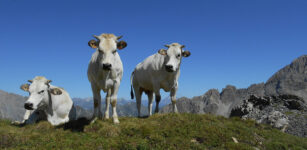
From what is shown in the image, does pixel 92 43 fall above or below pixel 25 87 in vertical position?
above

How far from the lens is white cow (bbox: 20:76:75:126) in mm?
10930

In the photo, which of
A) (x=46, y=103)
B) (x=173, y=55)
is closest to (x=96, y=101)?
(x=46, y=103)

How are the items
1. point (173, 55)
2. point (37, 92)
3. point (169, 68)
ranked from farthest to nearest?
point (173, 55), point (169, 68), point (37, 92)

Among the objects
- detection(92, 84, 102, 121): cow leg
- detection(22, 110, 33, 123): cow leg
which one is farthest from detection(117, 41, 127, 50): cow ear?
detection(22, 110, 33, 123): cow leg

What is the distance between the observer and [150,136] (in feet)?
29.8

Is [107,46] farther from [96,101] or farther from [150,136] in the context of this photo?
[150,136]

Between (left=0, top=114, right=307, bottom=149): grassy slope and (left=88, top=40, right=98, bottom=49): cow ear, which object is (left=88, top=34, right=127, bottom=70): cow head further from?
(left=0, top=114, right=307, bottom=149): grassy slope

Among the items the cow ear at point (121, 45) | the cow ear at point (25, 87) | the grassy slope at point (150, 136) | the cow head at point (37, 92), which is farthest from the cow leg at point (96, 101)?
the cow ear at point (25, 87)

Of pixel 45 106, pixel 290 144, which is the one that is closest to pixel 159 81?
pixel 45 106

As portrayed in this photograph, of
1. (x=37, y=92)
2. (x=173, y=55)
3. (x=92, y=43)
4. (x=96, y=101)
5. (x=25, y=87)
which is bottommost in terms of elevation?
(x=96, y=101)

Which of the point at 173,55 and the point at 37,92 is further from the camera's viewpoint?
the point at 173,55

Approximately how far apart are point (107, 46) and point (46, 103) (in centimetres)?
480

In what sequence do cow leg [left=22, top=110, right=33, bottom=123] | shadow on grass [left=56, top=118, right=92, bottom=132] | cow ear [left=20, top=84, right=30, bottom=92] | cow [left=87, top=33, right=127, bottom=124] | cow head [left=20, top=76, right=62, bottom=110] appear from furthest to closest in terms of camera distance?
cow leg [left=22, top=110, right=33, bottom=123]
cow ear [left=20, top=84, right=30, bottom=92]
cow head [left=20, top=76, right=62, bottom=110]
shadow on grass [left=56, top=118, right=92, bottom=132]
cow [left=87, top=33, right=127, bottom=124]

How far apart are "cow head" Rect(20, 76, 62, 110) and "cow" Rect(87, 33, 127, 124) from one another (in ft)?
6.92
